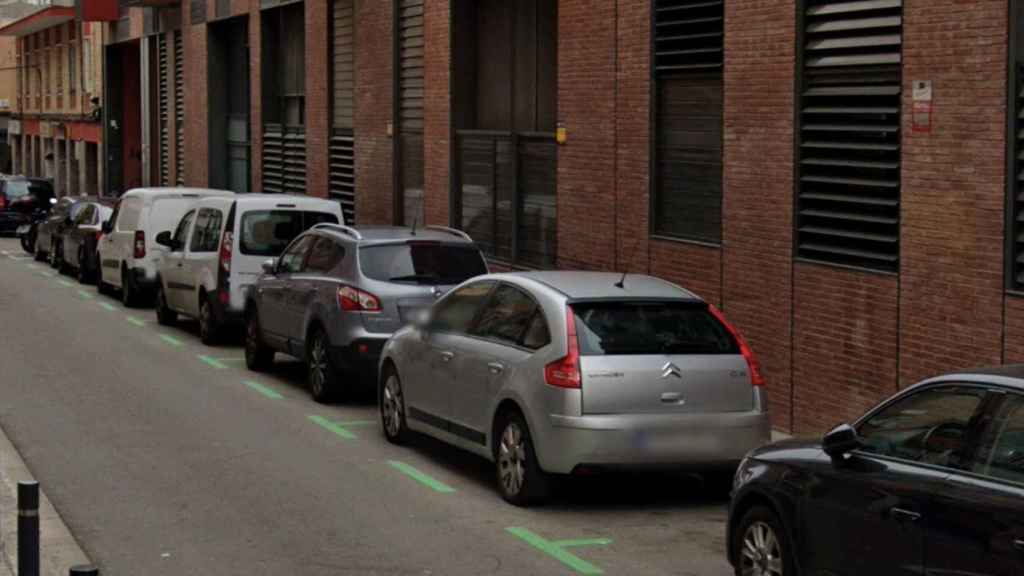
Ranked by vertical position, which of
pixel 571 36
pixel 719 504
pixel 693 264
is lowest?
pixel 719 504

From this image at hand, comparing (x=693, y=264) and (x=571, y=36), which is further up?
(x=571, y=36)

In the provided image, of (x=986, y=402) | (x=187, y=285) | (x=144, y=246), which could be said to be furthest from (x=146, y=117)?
(x=986, y=402)

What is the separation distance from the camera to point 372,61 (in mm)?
26688

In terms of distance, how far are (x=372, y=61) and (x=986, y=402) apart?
2030cm

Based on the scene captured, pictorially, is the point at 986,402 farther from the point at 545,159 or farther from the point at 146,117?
the point at 146,117

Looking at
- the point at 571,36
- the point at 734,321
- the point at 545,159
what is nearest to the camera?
the point at 734,321

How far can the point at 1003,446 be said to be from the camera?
7047 mm

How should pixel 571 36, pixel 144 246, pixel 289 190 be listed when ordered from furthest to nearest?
pixel 289 190, pixel 144 246, pixel 571 36

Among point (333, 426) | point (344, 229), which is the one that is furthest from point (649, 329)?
point (344, 229)

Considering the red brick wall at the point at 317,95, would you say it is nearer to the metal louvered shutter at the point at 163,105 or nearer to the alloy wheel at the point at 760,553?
the metal louvered shutter at the point at 163,105

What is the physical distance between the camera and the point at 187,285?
2247 centimetres

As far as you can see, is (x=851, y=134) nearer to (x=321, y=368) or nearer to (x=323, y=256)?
(x=323, y=256)

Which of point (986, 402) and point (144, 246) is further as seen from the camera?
point (144, 246)

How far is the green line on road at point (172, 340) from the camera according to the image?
21.8 metres
